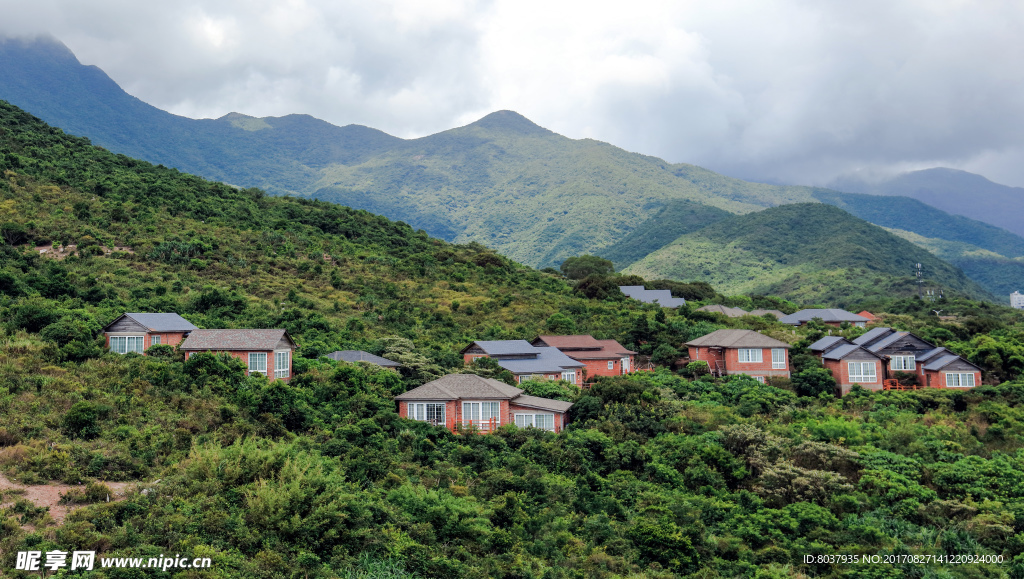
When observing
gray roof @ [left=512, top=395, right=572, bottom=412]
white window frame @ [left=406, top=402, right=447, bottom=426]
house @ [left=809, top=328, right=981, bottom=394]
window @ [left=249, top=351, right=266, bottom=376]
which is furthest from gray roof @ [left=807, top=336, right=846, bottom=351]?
window @ [left=249, top=351, right=266, bottom=376]

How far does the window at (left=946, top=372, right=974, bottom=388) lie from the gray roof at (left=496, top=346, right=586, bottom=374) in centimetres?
1970

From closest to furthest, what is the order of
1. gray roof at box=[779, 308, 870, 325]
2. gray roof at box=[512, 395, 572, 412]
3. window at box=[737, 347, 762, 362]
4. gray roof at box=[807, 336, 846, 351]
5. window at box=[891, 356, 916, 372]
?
gray roof at box=[512, 395, 572, 412] < window at box=[891, 356, 916, 372] < window at box=[737, 347, 762, 362] < gray roof at box=[807, 336, 846, 351] < gray roof at box=[779, 308, 870, 325]

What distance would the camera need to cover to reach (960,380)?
37.3 meters

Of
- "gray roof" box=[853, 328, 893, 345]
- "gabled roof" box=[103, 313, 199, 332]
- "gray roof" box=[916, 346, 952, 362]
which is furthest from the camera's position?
"gray roof" box=[853, 328, 893, 345]

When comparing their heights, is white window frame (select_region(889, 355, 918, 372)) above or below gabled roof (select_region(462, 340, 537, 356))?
below

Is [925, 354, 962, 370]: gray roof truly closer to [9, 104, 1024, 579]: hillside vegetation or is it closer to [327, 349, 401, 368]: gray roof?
[9, 104, 1024, 579]: hillside vegetation

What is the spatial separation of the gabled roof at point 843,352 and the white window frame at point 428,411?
22.9 meters

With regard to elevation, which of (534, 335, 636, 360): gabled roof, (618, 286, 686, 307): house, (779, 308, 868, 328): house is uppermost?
(618, 286, 686, 307): house

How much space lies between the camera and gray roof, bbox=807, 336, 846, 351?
134 ft

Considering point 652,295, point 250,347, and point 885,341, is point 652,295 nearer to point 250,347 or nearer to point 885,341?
point 885,341

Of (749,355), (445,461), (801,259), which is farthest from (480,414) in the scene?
(801,259)

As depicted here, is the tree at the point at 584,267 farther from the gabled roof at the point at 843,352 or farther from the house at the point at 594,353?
the gabled roof at the point at 843,352

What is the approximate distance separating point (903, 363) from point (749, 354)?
28.0 ft

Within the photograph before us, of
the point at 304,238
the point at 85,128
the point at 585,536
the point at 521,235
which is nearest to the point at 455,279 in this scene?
the point at 304,238
